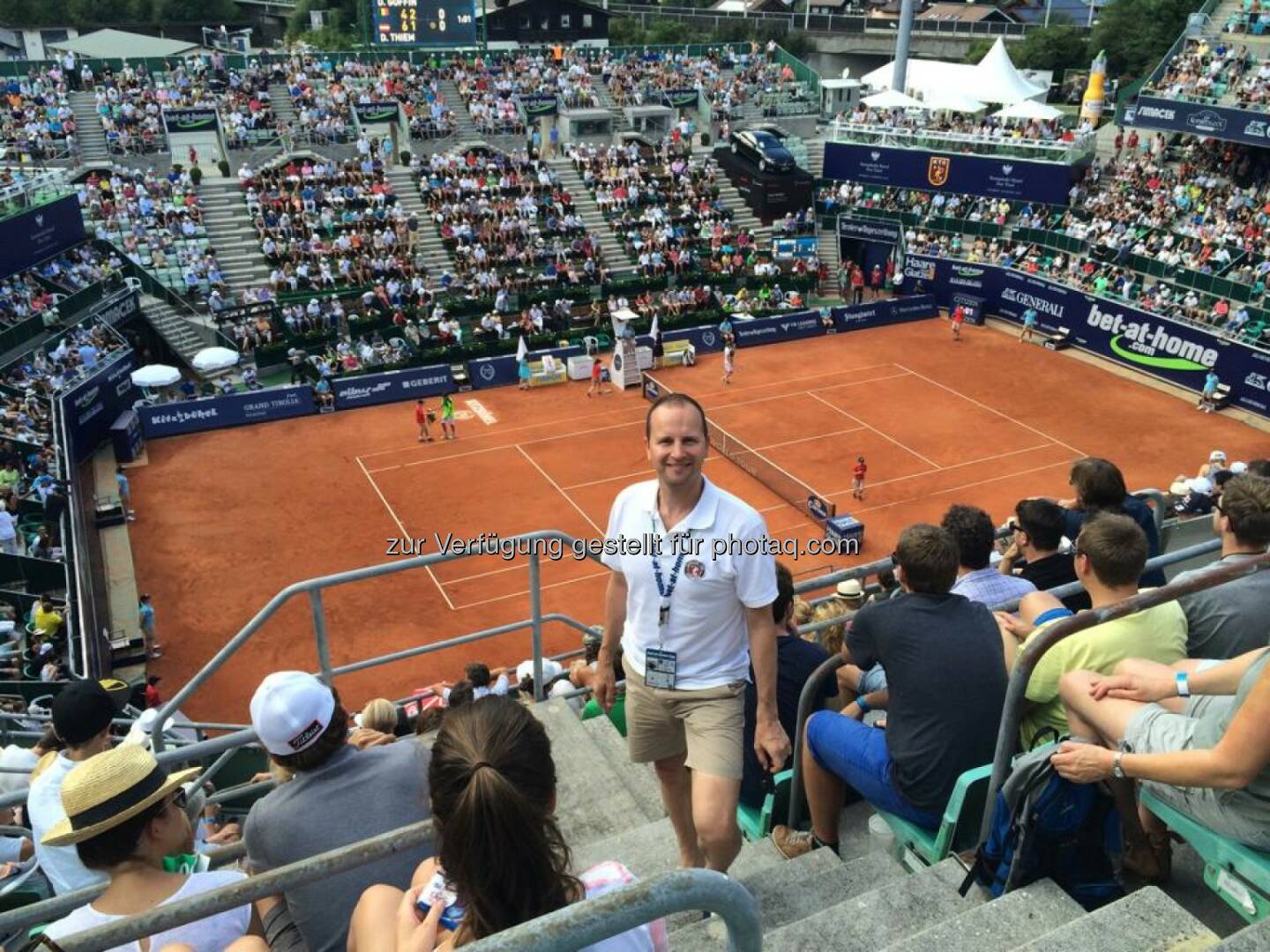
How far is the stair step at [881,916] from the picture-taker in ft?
13.7

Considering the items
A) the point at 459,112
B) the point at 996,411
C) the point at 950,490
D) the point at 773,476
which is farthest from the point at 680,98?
the point at 950,490

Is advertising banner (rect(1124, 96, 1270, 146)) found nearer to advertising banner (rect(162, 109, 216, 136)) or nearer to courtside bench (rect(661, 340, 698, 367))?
courtside bench (rect(661, 340, 698, 367))

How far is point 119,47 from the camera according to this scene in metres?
49.5

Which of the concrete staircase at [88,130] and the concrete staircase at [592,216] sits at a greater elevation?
the concrete staircase at [88,130]

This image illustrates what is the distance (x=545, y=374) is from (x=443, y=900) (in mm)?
28064

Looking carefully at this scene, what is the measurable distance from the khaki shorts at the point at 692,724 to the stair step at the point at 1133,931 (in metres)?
1.64

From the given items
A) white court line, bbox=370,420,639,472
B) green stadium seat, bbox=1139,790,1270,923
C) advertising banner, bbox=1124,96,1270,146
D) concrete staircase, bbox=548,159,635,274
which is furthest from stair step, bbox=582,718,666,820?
advertising banner, bbox=1124,96,1270,146

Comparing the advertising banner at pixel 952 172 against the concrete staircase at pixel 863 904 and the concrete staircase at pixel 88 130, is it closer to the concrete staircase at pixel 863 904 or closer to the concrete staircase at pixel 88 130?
the concrete staircase at pixel 88 130

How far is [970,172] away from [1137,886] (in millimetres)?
38164

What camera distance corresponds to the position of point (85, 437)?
24.5 metres

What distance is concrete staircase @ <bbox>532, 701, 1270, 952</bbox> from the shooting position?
11.8 ft

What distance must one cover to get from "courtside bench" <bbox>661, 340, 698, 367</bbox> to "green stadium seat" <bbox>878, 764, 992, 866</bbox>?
27437 millimetres

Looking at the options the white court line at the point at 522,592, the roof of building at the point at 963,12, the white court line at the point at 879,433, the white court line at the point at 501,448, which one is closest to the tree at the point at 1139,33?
the roof of building at the point at 963,12

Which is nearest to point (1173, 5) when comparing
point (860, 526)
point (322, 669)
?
point (860, 526)
